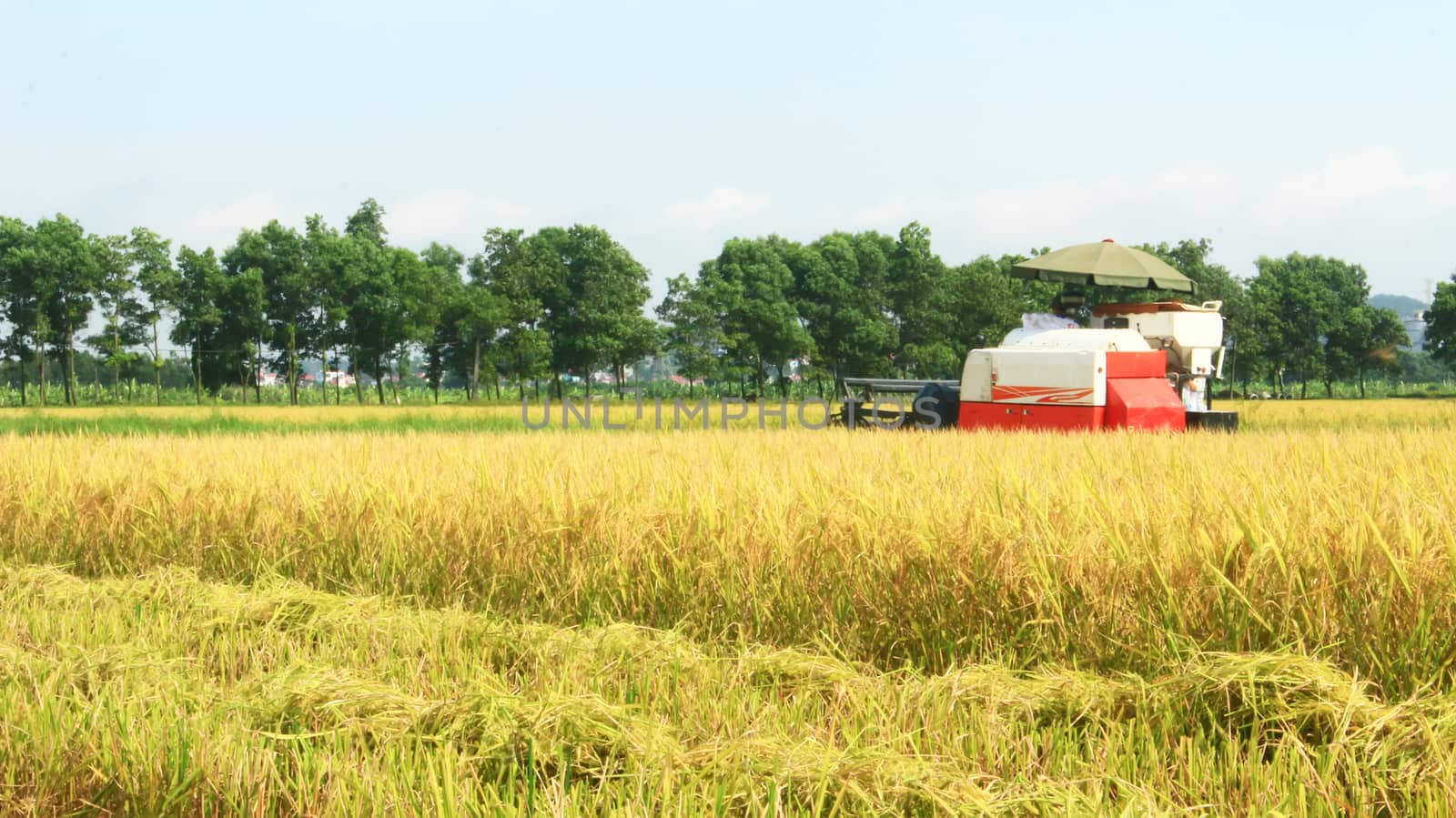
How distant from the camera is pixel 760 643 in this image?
3707 mm

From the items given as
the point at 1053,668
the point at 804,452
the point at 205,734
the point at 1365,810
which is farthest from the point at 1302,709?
the point at 804,452

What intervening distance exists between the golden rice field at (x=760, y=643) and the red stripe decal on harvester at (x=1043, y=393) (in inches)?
139

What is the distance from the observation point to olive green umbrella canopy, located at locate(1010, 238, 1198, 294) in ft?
32.2

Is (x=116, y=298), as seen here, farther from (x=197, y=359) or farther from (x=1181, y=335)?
(x=1181, y=335)

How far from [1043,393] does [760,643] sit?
643 centimetres

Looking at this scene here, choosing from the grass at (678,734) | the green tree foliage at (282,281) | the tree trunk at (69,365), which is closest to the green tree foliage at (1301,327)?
the green tree foliage at (282,281)

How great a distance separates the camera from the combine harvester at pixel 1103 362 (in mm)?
9195

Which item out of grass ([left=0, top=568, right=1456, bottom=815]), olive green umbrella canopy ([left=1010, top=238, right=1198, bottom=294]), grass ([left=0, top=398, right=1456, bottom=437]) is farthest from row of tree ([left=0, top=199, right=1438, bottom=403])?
grass ([left=0, top=568, right=1456, bottom=815])

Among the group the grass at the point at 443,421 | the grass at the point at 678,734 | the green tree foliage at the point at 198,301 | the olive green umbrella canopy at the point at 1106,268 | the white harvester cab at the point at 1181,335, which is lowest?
the grass at the point at 678,734

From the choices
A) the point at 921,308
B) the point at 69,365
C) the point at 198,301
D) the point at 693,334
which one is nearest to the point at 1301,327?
the point at 921,308

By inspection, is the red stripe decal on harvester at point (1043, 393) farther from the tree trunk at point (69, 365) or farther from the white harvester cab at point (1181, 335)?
the tree trunk at point (69, 365)

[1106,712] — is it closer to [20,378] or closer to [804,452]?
[804,452]

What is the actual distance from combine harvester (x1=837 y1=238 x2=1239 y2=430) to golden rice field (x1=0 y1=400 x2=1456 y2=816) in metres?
3.55

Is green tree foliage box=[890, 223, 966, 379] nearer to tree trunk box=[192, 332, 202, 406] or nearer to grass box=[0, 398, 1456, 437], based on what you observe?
grass box=[0, 398, 1456, 437]
